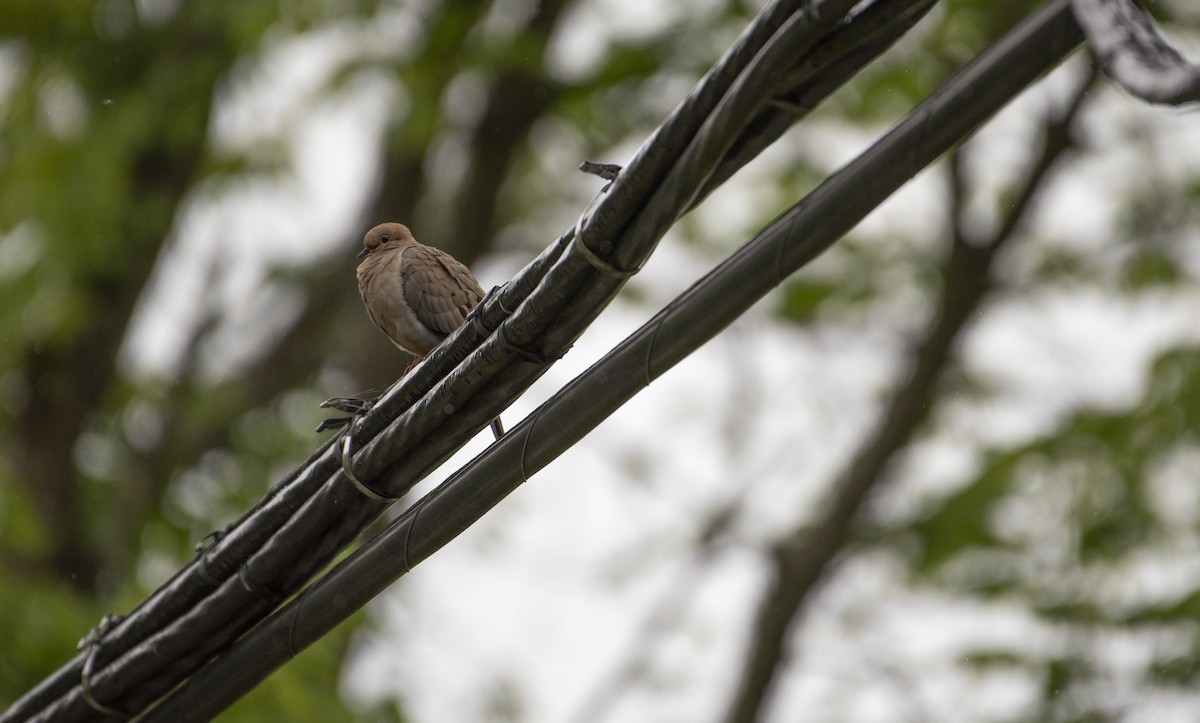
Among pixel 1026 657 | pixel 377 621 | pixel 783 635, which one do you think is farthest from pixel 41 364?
pixel 1026 657

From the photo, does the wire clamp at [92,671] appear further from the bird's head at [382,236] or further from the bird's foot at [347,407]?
the bird's head at [382,236]

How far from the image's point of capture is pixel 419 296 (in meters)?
4.07

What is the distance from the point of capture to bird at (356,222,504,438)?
4.04m

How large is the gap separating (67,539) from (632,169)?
9.55m

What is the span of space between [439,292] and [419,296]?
6 cm

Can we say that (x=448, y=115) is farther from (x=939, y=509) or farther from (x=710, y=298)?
(x=710, y=298)

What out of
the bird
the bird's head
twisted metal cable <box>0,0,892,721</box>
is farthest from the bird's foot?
the bird's head

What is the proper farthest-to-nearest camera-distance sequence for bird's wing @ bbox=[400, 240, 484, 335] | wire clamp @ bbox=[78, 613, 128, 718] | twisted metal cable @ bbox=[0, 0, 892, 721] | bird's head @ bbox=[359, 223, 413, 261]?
bird's head @ bbox=[359, 223, 413, 261]
bird's wing @ bbox=[400, 240, 484, 335]
wire clamp @ bbox=[78, 613, 128, 718]
twisted metal cable @ bbox=[0, 0, 892, 721]

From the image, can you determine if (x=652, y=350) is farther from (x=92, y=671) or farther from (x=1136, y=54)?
(x=92, y=671)

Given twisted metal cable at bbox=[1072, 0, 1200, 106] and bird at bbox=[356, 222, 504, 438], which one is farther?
bird at bbox=[356, 222, 504, 438]

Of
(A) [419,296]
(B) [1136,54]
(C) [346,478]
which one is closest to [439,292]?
(A) [419,296]

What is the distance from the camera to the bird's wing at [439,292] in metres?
4.03

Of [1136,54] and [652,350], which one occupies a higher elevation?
[652,350]

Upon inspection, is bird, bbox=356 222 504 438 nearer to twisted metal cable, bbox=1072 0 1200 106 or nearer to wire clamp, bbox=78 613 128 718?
wire clamp, bbox=78 613 128 718
